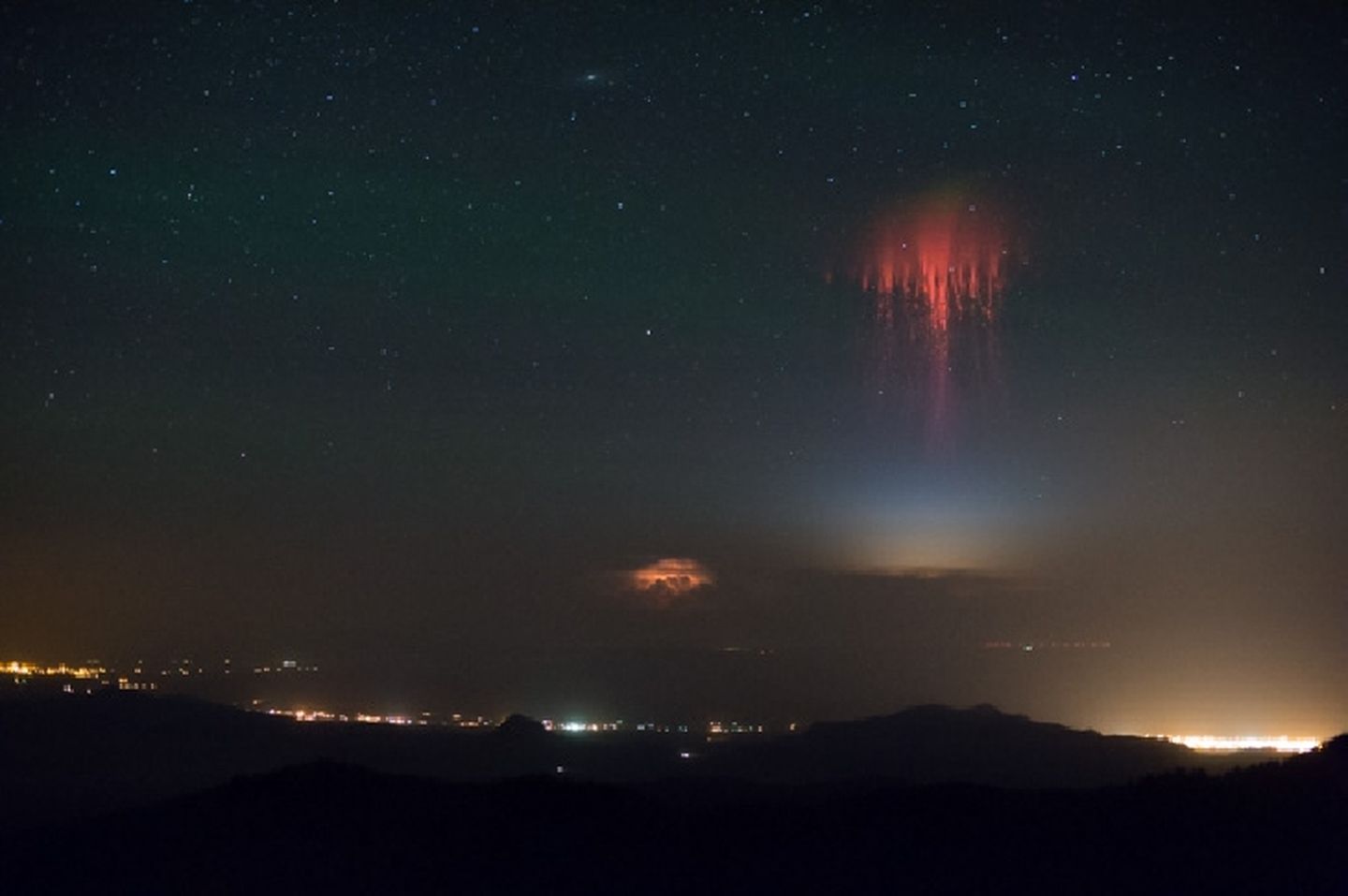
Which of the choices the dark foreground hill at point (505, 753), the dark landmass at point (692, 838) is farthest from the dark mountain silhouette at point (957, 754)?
the dark landmass at point (692, 838)

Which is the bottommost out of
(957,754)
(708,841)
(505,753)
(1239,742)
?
(708,841)

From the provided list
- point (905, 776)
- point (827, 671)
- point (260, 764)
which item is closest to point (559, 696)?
point (827, 671)

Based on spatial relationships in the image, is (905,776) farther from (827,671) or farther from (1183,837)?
(827,671)

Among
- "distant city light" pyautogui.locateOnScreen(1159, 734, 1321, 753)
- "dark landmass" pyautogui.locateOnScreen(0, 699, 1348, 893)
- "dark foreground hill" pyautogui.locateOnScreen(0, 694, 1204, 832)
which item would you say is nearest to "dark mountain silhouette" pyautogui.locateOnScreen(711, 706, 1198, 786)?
"dark foreground hill" pyautogui.locateOnScreen(0, 694, 1204, 832)

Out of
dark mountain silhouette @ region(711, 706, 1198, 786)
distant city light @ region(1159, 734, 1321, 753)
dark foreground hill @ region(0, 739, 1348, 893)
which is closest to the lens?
dark foreground hill @ region(0, 739, 1348, 893)

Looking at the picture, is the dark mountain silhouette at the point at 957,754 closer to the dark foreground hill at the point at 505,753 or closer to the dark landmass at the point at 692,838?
the dark foreground hill at the point at 505,753

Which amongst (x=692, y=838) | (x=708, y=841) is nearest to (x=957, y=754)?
(x=692, y=838)

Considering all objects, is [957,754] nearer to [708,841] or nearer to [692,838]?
[692,838]

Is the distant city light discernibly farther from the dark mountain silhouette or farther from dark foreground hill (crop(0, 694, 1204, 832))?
dark foreground hill (crop(0, 694, 1204, 832))
